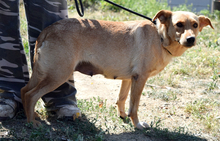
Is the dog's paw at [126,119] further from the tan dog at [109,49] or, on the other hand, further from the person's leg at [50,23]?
the person's leg at [50,23]

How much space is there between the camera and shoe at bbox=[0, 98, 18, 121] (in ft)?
9.66

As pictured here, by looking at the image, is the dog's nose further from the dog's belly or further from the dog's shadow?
the dog's shadow

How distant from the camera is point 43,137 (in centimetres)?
255

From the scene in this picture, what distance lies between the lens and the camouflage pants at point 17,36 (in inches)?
117

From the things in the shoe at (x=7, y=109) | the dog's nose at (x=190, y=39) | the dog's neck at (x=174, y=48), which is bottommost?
the shoe at (x=7, y=109)

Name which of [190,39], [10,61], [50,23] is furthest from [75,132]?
[190,39]

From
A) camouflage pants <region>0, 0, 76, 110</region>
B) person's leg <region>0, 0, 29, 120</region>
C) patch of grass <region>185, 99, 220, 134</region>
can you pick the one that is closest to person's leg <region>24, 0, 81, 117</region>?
camouflage pants <region>0, 0, 76, 110</region>

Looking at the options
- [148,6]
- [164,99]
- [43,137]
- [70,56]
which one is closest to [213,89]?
[164,99]

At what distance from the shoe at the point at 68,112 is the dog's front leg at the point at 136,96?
73 cm

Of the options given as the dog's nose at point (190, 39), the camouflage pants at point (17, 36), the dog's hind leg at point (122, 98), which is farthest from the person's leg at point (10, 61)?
the dog's nose at point (190, 39)

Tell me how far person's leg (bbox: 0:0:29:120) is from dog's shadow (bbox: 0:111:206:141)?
22 cm

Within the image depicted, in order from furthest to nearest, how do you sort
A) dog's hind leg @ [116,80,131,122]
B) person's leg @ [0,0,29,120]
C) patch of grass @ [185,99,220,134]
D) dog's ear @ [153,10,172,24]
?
dog's hind leg @ [116,80,131,122] → patch of grass @ [185,99,220,134] → dog's ear @ [153,10,172,24] → person's leg @ [0,0,29,120]

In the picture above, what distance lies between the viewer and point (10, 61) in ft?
10.2

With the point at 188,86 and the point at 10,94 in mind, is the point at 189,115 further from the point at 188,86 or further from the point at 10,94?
the point at 10,94
